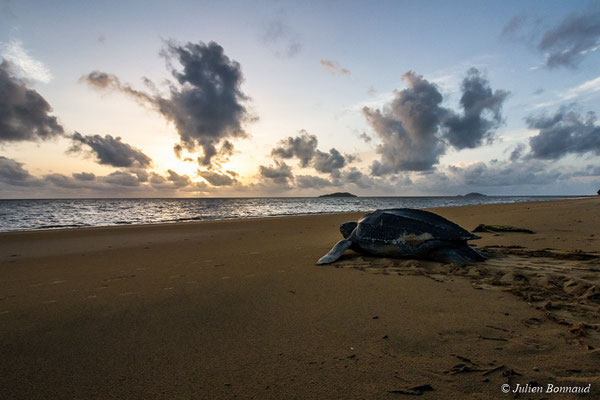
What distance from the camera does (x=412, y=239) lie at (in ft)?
16.6

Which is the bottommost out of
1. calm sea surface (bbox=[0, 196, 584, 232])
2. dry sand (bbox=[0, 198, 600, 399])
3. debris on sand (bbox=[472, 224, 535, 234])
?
calm sea surface (bbox=[0, 196, 584, 232])

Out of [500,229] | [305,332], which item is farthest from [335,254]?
[500,229]

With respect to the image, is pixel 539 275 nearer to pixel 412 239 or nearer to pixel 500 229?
pixel 412 239

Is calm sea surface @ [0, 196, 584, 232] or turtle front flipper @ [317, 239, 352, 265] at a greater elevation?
turtle front flipper @ [317, 239, 352, 265]

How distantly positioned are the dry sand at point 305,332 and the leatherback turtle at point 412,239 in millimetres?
517

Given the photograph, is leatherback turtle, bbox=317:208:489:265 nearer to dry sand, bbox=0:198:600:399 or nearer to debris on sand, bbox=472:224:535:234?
dry sand, bbox=0:198:600:399

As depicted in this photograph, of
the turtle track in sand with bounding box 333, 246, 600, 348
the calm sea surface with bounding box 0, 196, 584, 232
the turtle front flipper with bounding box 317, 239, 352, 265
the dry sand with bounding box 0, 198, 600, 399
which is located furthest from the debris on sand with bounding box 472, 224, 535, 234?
the calm sea surface with bounding box 0, 196, 584, 232

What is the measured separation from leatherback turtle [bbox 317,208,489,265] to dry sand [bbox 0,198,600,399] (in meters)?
0.52

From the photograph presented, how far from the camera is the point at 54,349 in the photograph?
216 centimetres

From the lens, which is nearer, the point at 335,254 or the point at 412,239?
the point at 412,239

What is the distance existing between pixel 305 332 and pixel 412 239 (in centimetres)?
333

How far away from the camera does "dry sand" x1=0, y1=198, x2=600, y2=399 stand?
5.47 feet

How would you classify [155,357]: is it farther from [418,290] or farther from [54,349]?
[418,290]

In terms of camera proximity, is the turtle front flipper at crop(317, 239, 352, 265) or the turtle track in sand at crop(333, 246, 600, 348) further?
the turtle front flipper at crop(317, 239, 352, 265)
